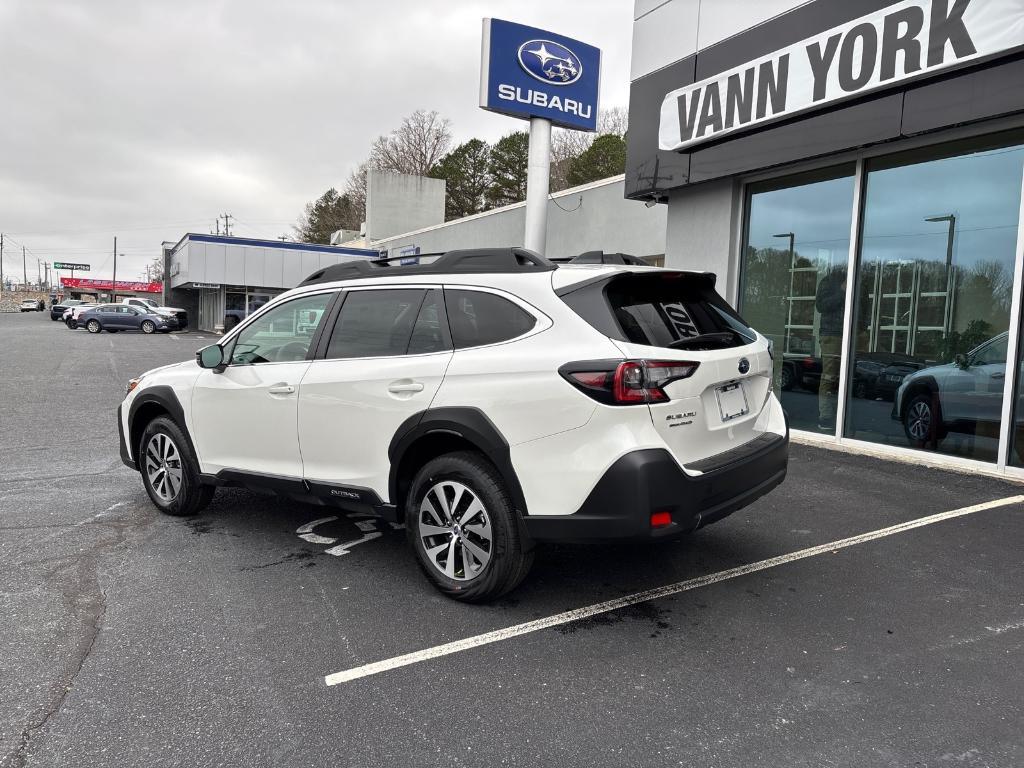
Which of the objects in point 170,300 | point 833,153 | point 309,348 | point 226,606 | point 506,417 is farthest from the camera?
point 170,300

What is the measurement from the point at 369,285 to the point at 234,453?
1484 mm

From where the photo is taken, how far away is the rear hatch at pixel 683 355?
319 cm

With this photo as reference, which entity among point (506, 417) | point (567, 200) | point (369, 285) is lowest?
point (506, 417)

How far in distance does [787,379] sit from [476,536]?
21.5 ft

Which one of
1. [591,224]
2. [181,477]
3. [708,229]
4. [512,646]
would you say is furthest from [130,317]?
[512,646]

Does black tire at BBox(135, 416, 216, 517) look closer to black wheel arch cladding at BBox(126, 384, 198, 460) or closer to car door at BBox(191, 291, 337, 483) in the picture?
black wheel arch cladding at BBox(126, 384, 198, 460)

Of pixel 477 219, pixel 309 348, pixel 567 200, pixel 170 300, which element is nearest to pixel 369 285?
pixel 309 348

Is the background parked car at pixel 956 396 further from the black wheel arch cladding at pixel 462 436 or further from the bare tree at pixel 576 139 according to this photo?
the bare tree at pixel 576 139

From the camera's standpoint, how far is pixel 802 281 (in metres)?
8.73

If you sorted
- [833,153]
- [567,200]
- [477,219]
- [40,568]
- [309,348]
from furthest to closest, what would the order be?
1. [477,219]
2. [567,200]
3. [833,153]
4. [309,348]
5. [40,568]

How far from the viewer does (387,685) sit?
2893 millimetres

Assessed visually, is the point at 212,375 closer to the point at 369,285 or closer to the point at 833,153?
the point at 369,285

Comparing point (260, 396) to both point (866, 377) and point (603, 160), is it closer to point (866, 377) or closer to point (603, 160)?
point (866, 377)

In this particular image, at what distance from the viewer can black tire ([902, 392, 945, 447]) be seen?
23.8 ft
